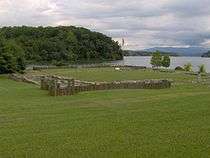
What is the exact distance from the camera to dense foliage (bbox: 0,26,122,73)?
138000 mm

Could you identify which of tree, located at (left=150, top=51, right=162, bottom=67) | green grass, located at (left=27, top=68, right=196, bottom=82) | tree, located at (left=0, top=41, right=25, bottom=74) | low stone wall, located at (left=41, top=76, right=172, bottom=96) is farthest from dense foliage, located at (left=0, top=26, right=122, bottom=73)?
low stone wall, located at (left=41, top=76, right=172, bottom=96)

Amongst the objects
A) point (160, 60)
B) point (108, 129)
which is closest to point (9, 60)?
point (108, 129)

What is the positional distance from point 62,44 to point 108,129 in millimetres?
131434

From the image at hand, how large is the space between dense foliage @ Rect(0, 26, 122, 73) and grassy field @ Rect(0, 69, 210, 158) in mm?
106264

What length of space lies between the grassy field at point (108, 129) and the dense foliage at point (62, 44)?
106264mm

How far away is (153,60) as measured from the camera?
364 feet

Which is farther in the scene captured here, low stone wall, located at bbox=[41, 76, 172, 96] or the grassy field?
low stone wall, located at bbox=[41, 76, 172, 96]

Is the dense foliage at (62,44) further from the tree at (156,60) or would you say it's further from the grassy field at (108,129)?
the grassy field at (108,129)

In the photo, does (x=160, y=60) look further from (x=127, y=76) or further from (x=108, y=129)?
(x=108, y=129)

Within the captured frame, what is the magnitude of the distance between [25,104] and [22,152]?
13641 millimetres

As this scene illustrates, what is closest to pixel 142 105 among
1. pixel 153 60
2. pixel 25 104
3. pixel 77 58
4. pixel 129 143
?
pixel 25 104

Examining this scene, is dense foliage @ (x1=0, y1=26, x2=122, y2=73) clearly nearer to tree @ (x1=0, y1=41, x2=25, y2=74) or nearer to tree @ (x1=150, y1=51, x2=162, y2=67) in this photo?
tree @ (x1=150, y1=51, x2=162, y2=67)

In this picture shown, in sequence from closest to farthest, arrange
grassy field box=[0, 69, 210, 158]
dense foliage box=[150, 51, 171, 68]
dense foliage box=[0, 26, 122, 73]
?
1. grassy field box=[0, 69, 210, 158]
2. dense foliage box=[150, 51, 171, 68]
3. dense foliage box=[0, 26, 122, 73]

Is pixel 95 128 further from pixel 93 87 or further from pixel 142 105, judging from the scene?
pixel 93 87
